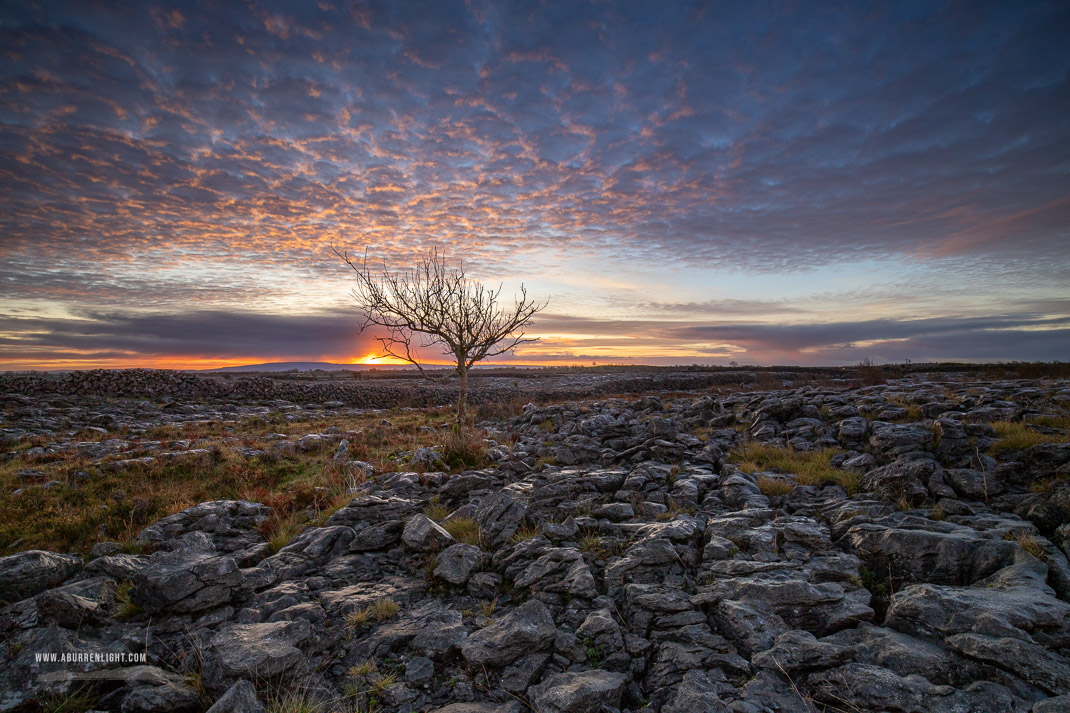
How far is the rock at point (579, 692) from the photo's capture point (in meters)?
4.46

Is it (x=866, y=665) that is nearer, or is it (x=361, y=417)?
(x=866, y=665)

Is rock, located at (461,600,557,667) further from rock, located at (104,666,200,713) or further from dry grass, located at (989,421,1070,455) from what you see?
dry grass, located at (989,421,1070,455)

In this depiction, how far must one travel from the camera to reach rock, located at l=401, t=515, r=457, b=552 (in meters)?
8.20

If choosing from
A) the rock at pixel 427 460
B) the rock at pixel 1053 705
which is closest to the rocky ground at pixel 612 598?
the rock at pixel 1053 705

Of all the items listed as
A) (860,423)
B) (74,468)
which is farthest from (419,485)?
(860,423)

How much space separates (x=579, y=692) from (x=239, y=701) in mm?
3327

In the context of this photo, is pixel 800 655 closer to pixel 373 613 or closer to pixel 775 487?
pixel 373 613

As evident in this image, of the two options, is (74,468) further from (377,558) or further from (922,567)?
(922,567)

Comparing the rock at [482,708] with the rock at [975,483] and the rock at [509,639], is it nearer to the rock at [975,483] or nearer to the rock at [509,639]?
the rock at [509,639]

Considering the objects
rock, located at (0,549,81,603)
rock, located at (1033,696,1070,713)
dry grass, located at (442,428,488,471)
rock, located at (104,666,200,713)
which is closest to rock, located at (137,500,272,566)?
rock, located at (0,549,81,603)

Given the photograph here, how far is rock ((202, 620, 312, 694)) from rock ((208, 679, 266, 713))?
0.36m

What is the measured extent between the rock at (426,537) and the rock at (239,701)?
3.73m

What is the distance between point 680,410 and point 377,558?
17.0 meters

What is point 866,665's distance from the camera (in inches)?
177
